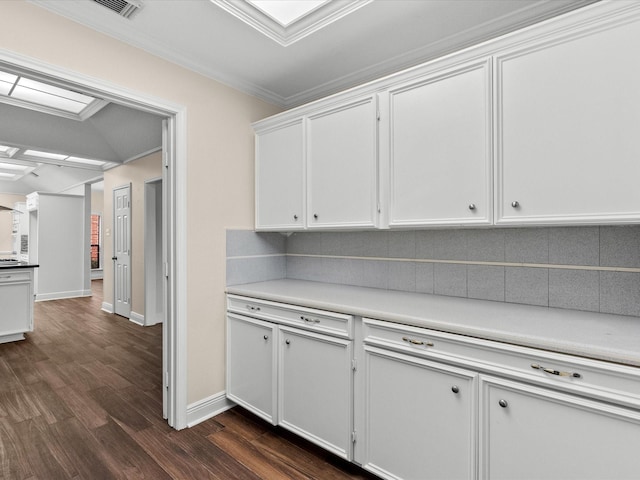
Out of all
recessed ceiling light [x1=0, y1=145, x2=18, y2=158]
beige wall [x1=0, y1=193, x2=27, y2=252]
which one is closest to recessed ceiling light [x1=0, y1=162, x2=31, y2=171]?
recessed ceiling light [x1=0, y1=145, x2=18, y2=158]

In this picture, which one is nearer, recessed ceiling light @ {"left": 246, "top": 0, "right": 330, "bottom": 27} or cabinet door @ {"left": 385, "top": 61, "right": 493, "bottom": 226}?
cabinet door @ {"left": 385, "top": 61, "right": 493, "bottom": 226}

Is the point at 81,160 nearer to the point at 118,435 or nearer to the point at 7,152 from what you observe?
the point at 7,152

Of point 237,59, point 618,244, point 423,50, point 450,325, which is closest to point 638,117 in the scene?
point 618,244

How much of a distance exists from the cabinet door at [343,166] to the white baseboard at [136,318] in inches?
156

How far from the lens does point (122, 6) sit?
5.97 feet

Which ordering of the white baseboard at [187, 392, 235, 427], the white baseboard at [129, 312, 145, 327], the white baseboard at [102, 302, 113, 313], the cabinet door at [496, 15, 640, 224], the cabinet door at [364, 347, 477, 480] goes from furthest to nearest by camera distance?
the white baseboard at [102, 302, 113, 313], the white baseboard at [129, 312, 145, 327], the white baseboard at [187, 392, 235, 427], the cabinet door at [364, 347, 477, 480], the cabinet door at [496, 15, 640, 224]

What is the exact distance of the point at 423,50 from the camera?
224cm

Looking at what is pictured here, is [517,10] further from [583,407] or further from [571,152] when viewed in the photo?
[583,407]

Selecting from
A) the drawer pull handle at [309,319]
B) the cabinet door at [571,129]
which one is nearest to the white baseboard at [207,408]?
the drawer pull handle at [309,319]

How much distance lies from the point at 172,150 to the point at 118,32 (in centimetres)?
71

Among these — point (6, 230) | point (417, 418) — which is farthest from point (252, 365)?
point (6, 230)

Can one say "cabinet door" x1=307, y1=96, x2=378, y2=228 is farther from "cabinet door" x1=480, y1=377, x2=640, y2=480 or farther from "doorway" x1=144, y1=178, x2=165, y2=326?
"doorway" x1=144, y1=178, x2=165, y2=326

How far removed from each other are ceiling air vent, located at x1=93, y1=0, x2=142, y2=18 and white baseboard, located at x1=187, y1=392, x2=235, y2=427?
Answer: 2442 millimetres

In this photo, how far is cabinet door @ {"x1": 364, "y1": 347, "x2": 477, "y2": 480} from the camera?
4.85 ft
